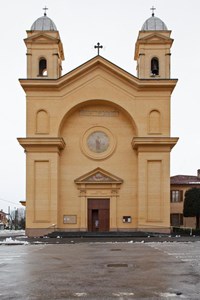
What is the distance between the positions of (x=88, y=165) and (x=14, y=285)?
35251 millimetres

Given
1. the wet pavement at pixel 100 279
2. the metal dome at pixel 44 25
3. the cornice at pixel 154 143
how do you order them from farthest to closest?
the metal dome at pixel 44 25, the cornice at pixel 154 143, the wet pavement at pixel 100 279

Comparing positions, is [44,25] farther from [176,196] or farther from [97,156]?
[176,196]

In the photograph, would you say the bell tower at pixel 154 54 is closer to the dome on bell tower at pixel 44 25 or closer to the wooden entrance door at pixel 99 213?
the dome on bell tower at pixel 44 25

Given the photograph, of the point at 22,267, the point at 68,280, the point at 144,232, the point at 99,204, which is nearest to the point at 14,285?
the point at 68,280

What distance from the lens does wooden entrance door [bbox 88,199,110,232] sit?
45.8m

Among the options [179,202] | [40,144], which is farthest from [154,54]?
[179,202]

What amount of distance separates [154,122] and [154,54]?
6713 mm

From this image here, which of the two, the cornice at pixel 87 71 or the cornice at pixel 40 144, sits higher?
the cornice at pixel 87 71

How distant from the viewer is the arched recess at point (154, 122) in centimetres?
4544

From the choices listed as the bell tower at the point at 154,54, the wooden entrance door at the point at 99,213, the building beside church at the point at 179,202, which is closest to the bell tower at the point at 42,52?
the bell tower at the point at 154,54

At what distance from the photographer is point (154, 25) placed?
48.8 m

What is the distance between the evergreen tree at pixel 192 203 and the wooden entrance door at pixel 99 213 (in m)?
9.63

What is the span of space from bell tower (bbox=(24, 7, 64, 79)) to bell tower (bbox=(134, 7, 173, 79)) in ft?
25.2

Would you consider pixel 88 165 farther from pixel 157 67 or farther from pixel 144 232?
pixel 157 67
